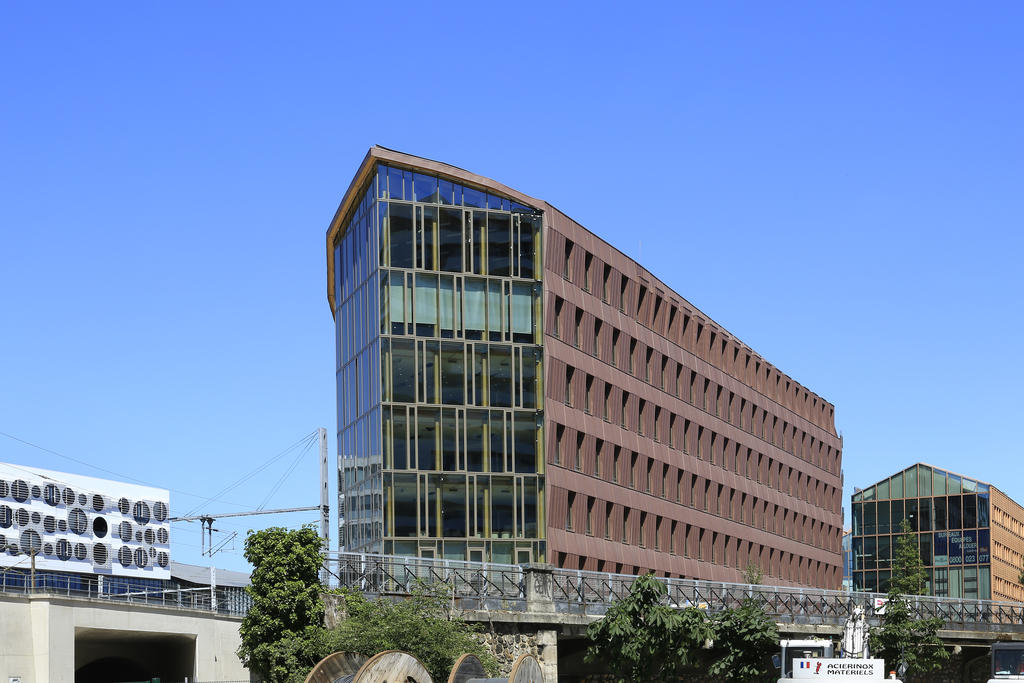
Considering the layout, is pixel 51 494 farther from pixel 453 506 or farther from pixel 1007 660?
pixel 1007 660

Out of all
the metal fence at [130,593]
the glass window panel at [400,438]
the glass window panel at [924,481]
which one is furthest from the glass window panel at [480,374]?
the glass window panel at [924,481]

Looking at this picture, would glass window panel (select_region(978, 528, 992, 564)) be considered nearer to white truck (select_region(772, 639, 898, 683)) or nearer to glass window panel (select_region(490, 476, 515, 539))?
glass window panel (select_region(490, 476, 515, 539))

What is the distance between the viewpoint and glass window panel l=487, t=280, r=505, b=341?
64.8 meters

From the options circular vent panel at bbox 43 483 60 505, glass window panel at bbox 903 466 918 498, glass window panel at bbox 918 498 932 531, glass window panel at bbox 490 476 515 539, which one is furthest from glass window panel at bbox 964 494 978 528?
circular vent panel at bbox 43 483 60 505

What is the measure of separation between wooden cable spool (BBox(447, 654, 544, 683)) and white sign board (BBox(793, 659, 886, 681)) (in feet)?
21.2

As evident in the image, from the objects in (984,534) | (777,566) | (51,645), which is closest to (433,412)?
(51,645)

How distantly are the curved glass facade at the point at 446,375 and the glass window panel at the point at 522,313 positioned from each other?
46 mm

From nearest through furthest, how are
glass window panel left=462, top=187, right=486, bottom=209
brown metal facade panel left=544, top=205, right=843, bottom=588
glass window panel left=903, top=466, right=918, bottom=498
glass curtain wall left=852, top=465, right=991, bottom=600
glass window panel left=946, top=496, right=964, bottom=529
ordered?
glass window panel left=462, top=187, right=486, bottom=209 < brown metal facade panel left=544, top=205, right=843, bottom=588 < glass curtain wall left=852, top=465, right=991, bottom=600 < glass window panel left=946, top=496, right=964, bottom=529 < glass window panel left=903, top=466, right=918, bottom=498

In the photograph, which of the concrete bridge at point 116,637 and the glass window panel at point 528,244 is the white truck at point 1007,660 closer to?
the glass window panel at point 528,244

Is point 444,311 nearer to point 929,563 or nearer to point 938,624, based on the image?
point 938,624

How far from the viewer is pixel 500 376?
212 feet

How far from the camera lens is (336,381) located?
70.4 m

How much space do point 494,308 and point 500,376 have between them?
10.2ft

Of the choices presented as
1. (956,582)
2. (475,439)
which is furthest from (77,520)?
(956,582)
